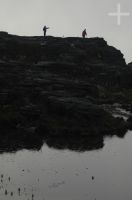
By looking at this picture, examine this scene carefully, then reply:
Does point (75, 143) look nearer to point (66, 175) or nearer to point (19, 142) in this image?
point (19, 142)

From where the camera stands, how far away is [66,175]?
Answer: 37.7 m

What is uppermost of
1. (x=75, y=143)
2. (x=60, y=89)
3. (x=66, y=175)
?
(x=60, y=89)

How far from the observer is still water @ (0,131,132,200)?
3266 centimetres

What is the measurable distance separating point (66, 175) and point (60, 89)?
35.1m

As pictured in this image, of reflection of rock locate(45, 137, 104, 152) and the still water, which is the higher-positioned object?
reflection of rock locate(45, 137, 104, 152)

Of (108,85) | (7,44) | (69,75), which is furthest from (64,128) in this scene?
(7,44)

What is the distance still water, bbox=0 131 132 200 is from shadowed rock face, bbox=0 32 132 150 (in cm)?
370

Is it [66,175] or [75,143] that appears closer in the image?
[66,175]

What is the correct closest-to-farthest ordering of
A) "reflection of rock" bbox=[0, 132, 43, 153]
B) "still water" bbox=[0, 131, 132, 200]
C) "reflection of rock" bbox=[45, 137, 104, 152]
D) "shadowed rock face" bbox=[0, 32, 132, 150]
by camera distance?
"still water" bbox=[0, 131, 132, 200]
"reflection of rock" bbox=[0, 132, 43, 153]
"reflection of rock" bbox=[45, 137, 104, 152]
"shadowed rock face" bbox=[0, 32, 132, 150]

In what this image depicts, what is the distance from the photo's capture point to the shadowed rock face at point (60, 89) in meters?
55.0

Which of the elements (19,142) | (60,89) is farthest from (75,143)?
(60,89)

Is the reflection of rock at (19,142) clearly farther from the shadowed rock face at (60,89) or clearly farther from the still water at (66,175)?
the still water at (66,175)

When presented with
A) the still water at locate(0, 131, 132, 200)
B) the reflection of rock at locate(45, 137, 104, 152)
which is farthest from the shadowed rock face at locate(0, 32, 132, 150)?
the still water at locate(0, 131, 132, 200)

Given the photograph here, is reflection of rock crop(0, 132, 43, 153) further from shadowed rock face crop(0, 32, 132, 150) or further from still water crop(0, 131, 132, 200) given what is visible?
still water crop(0, 131, 132, 200)
